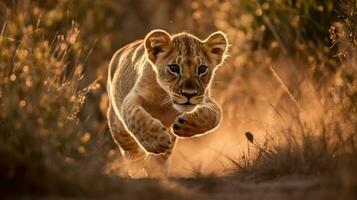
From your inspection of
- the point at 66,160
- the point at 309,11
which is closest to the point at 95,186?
the point at 66,160

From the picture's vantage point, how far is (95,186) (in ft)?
16.9

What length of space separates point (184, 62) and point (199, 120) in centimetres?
48

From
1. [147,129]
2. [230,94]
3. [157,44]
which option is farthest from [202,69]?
[230,94]

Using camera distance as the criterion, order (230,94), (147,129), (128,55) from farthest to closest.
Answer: (230,94)
(128,55)
(147,129)

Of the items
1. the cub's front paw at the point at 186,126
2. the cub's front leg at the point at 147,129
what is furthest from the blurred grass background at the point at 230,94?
the cub's front paw at the point at 186,126

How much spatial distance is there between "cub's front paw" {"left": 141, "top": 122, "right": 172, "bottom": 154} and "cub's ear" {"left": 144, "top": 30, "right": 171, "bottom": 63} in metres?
0.83

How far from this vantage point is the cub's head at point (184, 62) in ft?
23.4

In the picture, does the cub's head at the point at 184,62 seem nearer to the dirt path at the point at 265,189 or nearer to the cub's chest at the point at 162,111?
the cub's chest at the point at 162,111

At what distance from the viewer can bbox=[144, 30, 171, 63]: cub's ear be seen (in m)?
7.62

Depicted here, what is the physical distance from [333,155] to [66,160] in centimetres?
188

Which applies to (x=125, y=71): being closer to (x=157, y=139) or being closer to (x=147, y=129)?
(x=147, y=129)

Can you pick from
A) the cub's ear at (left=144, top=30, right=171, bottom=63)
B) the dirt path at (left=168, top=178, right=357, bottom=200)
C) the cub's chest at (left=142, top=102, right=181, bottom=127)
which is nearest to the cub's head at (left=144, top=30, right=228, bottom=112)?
the cub's ear at (left=144, top=30, right=171, bottom=63)

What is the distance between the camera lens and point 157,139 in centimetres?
699

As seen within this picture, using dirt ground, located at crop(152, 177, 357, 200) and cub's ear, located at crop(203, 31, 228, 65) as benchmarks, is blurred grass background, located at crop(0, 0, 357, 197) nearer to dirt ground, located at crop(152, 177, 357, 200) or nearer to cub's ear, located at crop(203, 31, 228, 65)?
dirt ground, located at crop(152, 177, 357, 200)
